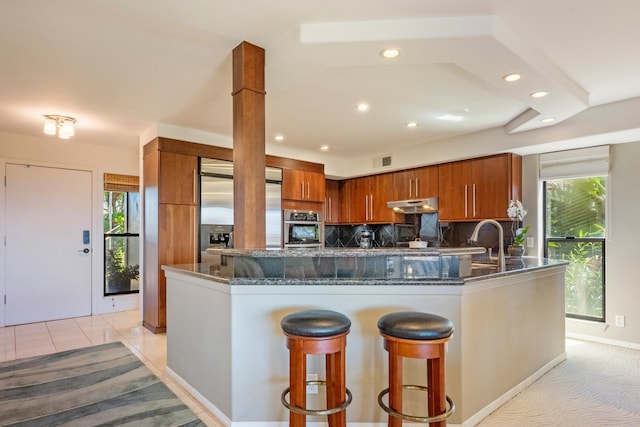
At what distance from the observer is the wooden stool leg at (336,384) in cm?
176

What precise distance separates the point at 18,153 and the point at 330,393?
16.3ft

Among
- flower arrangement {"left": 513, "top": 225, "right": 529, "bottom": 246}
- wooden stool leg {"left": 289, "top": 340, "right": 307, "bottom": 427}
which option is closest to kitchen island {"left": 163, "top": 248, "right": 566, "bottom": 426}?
wooden stool leg {"left": 289, "top": 340, "right": 307, "bottom": 427}

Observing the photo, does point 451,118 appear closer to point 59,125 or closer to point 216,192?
point 216,192

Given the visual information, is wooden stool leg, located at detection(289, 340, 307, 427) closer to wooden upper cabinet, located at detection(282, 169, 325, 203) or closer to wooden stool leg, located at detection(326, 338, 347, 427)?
wooden stool leg, located at detection(326, 338, 347, 427)

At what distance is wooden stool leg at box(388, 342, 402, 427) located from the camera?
1712 millimetres

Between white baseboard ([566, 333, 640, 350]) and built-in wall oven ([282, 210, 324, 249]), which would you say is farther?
built-in wall oven ([282, 210, 324, 249])

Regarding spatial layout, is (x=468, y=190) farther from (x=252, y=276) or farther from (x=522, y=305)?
(x=252, y=276)

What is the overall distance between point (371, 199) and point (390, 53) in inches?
148

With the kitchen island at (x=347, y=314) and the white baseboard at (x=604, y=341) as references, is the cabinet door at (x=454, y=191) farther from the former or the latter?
the kitchen island at (x=347, y=314)

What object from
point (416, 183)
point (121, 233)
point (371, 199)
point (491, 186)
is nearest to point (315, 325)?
point (491, 186)

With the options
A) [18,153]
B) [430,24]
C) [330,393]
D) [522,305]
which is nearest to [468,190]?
[522,305]

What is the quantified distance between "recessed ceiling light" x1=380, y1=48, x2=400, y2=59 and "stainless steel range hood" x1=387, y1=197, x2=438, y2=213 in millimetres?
3060

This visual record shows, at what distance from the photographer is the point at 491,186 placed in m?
4.46

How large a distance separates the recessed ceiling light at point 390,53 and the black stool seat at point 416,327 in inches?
61.5
